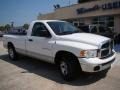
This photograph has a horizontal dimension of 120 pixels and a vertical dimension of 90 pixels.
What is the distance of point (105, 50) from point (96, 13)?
69.0 feet

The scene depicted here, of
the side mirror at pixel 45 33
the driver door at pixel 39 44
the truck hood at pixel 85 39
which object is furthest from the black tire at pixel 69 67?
the side mirror at pixel 45 33

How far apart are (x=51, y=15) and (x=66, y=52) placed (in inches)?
1312

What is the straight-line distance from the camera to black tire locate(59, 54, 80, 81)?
624 centimetres

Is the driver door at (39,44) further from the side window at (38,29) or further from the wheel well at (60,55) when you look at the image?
the wheel well at (60,55)

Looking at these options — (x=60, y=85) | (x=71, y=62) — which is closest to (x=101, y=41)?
(x=71, y=62)

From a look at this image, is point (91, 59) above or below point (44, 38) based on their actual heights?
below

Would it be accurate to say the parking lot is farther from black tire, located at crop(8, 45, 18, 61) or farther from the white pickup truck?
black tire, located at crop(8, 45, 18, 61)

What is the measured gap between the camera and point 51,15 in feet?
129

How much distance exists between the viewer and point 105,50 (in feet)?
20.5

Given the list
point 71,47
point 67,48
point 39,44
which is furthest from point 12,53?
point 71,47

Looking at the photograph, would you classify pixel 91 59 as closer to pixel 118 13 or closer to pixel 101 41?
pixel 101 41

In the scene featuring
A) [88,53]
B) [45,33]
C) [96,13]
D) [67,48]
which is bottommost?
[88,53]

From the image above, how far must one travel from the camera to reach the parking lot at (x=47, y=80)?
19.8 feet

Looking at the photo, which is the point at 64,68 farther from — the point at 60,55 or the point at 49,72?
the point at 49,72
